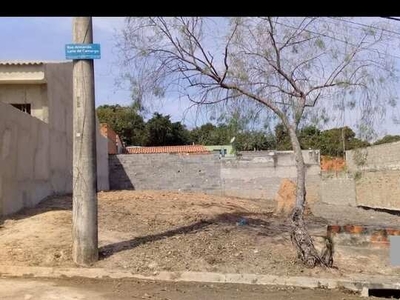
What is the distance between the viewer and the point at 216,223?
42.8 feet

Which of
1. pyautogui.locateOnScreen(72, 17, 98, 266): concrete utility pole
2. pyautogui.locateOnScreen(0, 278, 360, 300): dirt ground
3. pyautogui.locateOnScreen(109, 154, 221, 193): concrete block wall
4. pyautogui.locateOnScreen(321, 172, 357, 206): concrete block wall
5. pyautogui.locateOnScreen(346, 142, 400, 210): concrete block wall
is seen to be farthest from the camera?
pyautogui.locateOnScreen(109, 154, 221, 193): concrete block wall

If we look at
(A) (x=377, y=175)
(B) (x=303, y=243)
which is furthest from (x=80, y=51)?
(A) (x=377, y=175)

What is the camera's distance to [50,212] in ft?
43.7

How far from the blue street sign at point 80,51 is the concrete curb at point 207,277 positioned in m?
3.80

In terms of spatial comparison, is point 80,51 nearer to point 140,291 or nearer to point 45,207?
point 140,291

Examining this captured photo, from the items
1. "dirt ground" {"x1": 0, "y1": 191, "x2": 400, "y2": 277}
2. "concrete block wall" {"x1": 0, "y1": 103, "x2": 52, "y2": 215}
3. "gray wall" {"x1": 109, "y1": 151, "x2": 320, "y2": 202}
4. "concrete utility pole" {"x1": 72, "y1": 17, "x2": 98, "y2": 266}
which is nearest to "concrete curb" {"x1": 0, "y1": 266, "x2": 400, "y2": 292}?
"dirt ground" {"x1": 0, "y1": 191, "x2": 400, "y2": 277}

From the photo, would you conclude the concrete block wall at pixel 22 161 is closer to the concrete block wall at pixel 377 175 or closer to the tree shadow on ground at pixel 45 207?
the tree shadow on ground at pixel 45 207

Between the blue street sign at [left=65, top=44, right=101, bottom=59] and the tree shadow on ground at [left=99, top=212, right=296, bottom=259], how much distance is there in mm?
3620

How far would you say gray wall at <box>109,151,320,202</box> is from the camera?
3044cm

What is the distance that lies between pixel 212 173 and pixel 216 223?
18.3 meters

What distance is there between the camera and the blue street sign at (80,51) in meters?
10.5

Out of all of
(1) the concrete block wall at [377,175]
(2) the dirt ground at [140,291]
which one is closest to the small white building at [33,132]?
(2) the dirt ground at [140,291]

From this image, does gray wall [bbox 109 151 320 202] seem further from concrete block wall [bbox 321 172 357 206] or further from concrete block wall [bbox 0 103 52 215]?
concrete block wall [bbox 0 103 52 215]
